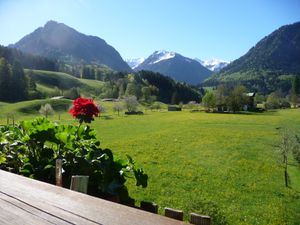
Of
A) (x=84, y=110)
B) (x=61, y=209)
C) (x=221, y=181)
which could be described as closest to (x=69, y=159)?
(x=61, y=209)

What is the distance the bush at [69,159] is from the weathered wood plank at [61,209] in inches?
71.0

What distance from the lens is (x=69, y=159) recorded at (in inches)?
210

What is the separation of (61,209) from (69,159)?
281cm

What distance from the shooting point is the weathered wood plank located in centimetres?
230

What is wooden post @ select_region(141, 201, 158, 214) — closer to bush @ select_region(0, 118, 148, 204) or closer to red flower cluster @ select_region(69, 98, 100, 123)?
bush @ select_region(0, 118, 148, 204)

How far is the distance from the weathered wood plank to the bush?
180cm

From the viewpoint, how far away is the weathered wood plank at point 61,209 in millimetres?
2299

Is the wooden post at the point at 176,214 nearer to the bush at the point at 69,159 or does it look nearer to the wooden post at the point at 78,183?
the wooden post at the point at 78,183

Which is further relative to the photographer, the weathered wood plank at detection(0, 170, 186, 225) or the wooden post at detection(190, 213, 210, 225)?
the wooden post at detection(190, 213, 210, 225)

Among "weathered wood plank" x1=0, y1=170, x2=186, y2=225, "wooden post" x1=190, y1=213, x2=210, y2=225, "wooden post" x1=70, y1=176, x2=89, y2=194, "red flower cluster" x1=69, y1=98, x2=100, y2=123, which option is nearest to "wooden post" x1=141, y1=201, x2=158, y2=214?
"wooden post" x1=70, y1=176, x2=89, y2=194

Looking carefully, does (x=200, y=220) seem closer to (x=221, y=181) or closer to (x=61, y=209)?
(x=61, y=209)

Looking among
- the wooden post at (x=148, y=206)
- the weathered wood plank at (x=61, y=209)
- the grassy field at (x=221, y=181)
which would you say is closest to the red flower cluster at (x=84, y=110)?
the grassy field at (x=221, y=181)

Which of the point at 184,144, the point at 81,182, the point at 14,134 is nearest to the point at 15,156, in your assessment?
the point at 14,134

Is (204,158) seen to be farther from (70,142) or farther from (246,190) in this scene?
(70,142)
